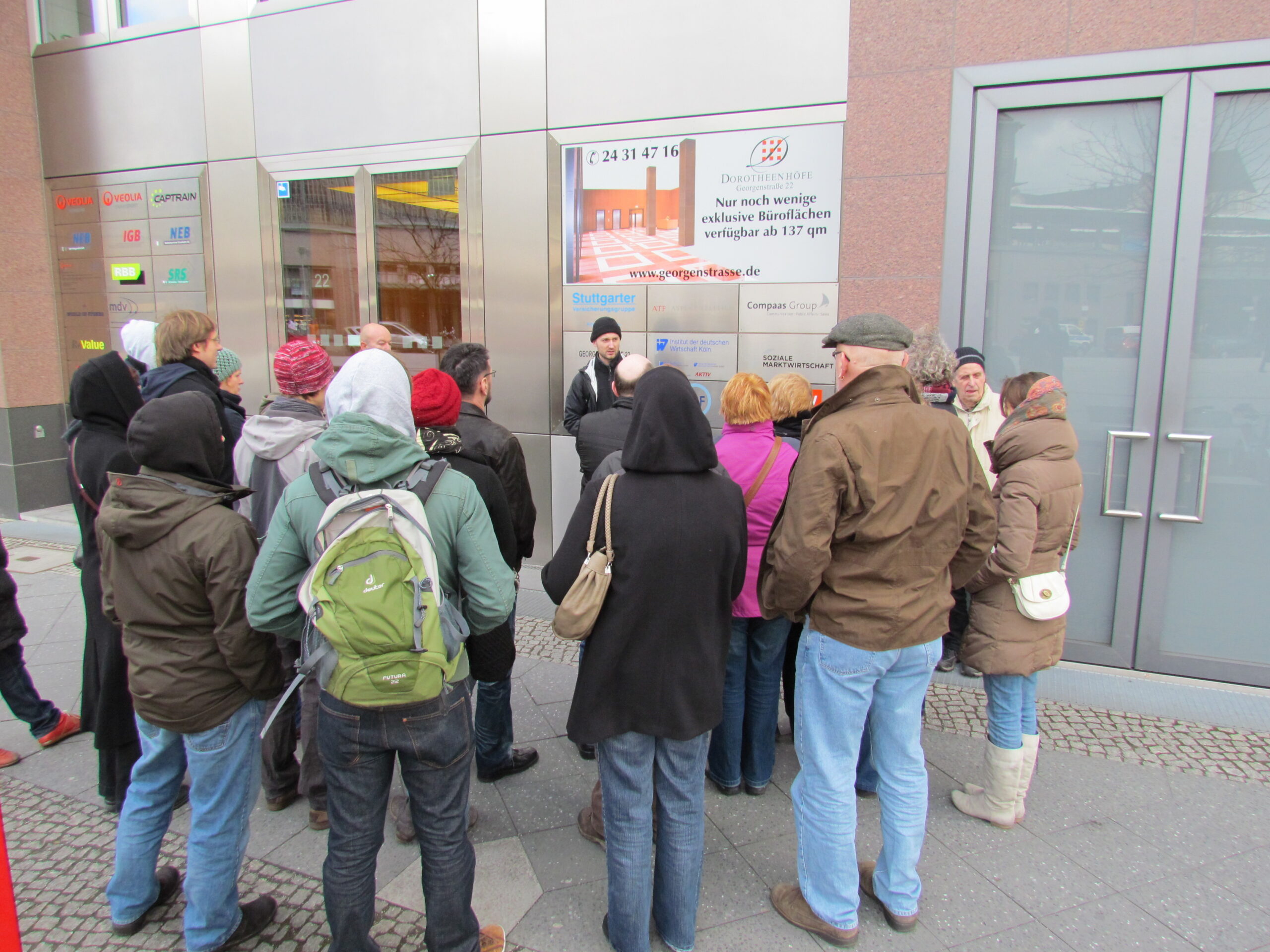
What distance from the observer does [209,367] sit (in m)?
4.05

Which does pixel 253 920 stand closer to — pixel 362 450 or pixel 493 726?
pixel 493 726

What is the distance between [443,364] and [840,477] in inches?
80.1

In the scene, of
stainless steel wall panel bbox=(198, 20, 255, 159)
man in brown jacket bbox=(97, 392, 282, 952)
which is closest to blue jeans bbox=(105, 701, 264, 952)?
man in brown jacket bbox=(97, 392, 282, 952)

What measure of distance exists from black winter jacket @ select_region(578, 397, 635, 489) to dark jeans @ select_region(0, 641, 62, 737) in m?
2.90

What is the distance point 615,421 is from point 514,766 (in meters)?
1.78

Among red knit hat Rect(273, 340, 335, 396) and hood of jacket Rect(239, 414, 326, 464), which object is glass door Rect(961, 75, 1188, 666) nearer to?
red knit hat Rect(273, 340, 335, 396)

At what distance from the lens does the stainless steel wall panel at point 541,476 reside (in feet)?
21.7

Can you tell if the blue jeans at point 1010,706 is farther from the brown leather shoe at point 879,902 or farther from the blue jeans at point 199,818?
the blue jeans at point 199,818

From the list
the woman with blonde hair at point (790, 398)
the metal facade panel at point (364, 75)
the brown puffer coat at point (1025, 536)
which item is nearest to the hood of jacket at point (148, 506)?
the woman with blonde hair at point (790, 398)

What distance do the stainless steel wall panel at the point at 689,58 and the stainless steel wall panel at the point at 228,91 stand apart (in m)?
3.16

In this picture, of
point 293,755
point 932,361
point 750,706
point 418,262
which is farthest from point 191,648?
point 418,262

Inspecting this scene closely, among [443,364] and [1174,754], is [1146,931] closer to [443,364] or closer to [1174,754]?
[1174,754]

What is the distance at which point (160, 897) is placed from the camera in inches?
113

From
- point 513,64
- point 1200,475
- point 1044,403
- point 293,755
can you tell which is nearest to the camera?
point 1044,403
